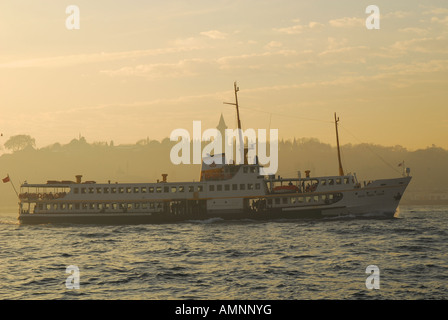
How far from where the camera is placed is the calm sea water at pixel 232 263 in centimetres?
2223

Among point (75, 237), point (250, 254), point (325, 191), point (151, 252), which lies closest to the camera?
point (250, 254)

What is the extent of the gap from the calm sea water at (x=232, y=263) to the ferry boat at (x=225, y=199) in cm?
793

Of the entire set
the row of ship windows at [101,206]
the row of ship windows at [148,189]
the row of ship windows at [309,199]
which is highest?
the row of ship windows at [148,189]

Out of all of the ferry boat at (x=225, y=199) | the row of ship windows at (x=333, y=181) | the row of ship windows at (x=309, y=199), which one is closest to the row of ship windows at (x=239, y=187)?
the ferry boat at (x=225, y=199)

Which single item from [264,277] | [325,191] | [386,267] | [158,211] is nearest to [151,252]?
[264,277]

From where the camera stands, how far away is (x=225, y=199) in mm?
62375

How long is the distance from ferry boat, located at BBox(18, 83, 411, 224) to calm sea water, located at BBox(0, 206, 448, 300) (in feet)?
26.0

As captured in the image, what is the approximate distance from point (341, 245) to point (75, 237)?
28784 mm

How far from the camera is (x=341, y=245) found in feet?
123

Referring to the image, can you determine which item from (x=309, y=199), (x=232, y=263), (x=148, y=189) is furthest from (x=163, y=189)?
(x=232, y=263)

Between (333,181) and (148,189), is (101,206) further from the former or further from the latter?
(333,181)

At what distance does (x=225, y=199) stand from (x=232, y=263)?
31.9 meters

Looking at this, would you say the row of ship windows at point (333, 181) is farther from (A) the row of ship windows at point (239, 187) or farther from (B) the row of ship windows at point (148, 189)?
(B) the row of ship windows at point (148, 189)
